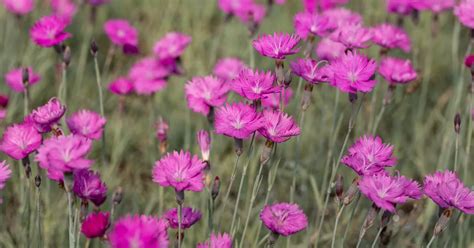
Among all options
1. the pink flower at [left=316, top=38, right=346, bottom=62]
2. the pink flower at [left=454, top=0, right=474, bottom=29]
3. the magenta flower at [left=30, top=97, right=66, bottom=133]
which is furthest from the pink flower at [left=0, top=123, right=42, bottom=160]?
the pink flower at [left=454, top=0, right=474, bottom=29]

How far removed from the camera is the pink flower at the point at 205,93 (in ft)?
5.95

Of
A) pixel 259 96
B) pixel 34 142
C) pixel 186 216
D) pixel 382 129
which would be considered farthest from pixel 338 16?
pixel 34 142

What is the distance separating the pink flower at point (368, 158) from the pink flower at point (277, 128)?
142 millimetres

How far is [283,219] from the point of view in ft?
4.88

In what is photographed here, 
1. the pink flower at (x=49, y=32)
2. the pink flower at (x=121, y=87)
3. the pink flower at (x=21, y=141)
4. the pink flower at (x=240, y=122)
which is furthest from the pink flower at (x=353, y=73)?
the pink flower at (x=121, y=87)

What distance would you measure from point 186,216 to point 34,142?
0.39 metres

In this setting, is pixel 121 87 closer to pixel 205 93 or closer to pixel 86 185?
pixel 205 93

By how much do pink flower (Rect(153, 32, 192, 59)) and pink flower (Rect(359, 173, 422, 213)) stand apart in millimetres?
1114

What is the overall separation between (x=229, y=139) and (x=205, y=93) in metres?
0.94

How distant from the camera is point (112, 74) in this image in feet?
10.6

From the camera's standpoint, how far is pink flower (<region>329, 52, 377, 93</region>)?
1.57 metres

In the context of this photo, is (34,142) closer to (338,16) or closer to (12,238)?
(12,238)

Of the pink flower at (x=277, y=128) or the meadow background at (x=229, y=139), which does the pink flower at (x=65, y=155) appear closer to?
the pink flower at (x=277, y=128)

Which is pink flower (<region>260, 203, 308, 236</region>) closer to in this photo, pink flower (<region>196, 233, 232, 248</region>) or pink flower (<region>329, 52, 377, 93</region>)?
pink flower (<region>196, 233, 232, 248</region>)
